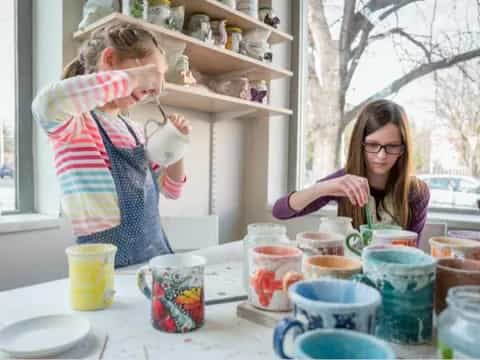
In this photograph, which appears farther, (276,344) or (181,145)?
(181,145)

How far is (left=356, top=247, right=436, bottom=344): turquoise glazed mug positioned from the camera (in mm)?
480

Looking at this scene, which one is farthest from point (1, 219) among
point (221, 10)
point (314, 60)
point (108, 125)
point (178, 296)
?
point (314, 60)

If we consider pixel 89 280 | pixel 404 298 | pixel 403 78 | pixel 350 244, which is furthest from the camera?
pixel 403 78

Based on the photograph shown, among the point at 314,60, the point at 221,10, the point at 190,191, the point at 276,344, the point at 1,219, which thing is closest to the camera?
the point at 276,344

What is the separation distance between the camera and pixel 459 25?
1.80m

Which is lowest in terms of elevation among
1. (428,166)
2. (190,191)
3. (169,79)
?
(190,191)

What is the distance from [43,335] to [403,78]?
1.92m

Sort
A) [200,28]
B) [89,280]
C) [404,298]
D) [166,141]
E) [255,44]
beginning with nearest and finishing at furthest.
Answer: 1. [404,298]
2. [89,280]
3. [166,141]
4. [200,28]
5. [255,44]

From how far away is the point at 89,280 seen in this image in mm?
609

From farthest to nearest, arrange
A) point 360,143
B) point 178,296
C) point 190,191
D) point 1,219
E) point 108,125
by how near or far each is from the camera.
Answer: point 190,191 → point 360,143 → point 1,219 → point 108,125 → point 178,296

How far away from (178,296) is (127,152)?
1.88 feet

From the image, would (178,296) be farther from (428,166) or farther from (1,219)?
(428,166)

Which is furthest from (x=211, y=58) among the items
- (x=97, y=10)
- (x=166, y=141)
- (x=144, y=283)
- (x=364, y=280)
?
(x=364, y=280)

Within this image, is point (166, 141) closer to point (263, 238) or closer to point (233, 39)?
point (263, 238)
